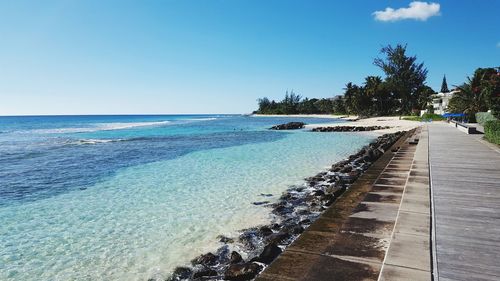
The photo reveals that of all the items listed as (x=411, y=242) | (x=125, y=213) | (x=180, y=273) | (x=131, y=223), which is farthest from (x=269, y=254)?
(x=125, y=213)

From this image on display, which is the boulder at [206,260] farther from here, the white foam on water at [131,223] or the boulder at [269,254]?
the boulder at [269,254]

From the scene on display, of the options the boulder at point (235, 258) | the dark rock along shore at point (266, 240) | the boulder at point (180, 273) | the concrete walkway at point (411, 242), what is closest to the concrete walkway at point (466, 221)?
the concrete walkway at point (411, 242)

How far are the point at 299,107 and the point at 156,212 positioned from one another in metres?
134

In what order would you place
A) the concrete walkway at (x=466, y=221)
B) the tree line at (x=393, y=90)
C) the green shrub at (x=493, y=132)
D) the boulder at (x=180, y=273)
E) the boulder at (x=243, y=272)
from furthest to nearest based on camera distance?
the tree line at (x=393, y=90)
the green shrub at (x=493, y=132)
the boulder at (x=180, y=273)
the boulder at (x=243, y=272)
the concrete walkway at (x=466, y=221)

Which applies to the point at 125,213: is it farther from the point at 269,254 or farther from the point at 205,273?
the point at 269,254

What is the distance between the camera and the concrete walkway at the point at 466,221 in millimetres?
3955

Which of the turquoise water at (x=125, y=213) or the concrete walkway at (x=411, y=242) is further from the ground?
the concrete walkway at (x=411, y=242)

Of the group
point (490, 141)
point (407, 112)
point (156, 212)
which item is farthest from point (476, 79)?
point (156, 212)

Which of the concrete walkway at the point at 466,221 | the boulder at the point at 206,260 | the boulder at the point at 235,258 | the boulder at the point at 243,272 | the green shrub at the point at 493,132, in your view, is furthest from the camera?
the green shrub at the point at 493,132

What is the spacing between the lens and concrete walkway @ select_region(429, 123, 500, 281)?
156 inches

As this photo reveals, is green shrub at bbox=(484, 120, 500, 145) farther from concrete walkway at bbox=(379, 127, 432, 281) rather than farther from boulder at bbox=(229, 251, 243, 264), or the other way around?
boulder at bbox=(229, 251, 243, 264)

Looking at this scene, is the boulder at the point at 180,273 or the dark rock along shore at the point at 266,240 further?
the boulder at the point at 180,273

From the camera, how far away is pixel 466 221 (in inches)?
218

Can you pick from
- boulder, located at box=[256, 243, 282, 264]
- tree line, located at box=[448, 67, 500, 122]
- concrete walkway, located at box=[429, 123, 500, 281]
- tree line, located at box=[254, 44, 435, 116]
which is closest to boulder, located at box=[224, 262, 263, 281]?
boulder, located at box=[256, 243, 282, 264]
